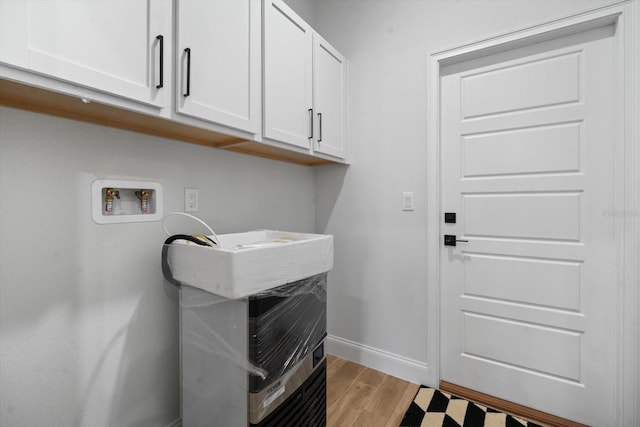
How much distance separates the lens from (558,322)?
5.19 feet

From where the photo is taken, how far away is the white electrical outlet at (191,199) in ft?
4.74

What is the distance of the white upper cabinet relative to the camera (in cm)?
146

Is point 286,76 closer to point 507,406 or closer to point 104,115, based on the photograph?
point 104,115

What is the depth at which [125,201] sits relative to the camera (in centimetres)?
124

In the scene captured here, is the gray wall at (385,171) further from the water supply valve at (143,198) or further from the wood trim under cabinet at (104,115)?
the water supply valve at (143,198)

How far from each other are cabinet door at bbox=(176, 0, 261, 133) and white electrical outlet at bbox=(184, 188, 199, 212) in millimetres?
438

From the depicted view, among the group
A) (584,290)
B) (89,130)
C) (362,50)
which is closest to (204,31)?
(89,130)

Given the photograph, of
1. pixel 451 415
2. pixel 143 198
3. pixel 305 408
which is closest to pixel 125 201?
pixel 143 198

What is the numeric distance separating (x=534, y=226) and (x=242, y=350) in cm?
169

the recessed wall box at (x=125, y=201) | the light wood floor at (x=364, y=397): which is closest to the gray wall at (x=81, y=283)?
the recessed wall box at (x=125, y=201)

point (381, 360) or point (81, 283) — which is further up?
point (81, 283)

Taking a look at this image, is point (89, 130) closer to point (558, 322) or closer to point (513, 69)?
point (513, 69)

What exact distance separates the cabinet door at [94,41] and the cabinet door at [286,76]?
0.52m

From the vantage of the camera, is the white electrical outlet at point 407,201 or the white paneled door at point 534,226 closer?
the white paneled door at point 534,226
